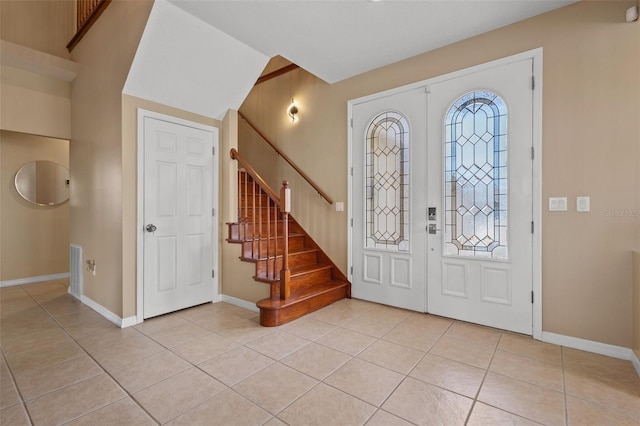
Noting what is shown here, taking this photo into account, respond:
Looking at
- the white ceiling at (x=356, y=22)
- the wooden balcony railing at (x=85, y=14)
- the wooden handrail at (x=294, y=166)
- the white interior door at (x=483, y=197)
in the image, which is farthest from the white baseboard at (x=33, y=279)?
the white interior door at (x=483, y=197)

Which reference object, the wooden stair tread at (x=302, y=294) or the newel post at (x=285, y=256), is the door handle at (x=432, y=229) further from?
the newel post at (x=285, y=256)

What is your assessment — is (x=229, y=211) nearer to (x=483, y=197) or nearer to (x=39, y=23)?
(x=483, y=197)

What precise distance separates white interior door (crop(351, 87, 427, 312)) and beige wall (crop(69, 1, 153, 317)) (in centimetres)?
255

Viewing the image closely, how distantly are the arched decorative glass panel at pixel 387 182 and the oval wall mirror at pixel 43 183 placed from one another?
539 centimetres

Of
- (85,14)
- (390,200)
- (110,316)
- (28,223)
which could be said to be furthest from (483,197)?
(28,223)

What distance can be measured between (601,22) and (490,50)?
0.79 m

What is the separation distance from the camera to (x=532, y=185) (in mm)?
2711

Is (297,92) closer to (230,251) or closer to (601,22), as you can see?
(230,251)

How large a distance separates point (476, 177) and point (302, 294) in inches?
88.1

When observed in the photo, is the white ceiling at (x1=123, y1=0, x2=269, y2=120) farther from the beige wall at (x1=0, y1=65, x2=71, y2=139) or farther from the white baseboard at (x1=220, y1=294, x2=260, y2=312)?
the white baseboard at (x1=220, y1=294, x2=260, y2=312)

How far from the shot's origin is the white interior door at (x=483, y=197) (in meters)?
2.76

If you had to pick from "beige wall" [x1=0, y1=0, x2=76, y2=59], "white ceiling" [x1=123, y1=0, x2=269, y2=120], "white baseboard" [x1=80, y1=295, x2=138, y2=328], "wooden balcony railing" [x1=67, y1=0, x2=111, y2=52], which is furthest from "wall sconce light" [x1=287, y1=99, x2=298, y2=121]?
"beige wall" [x1=0, y1=0, x2=76, y2=59]

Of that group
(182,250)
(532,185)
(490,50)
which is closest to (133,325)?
(182,250)

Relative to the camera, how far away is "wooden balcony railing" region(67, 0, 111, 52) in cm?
356
